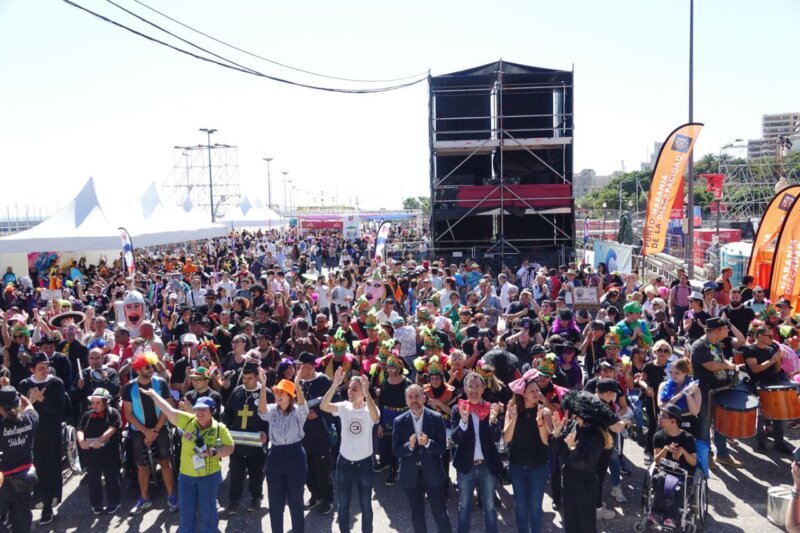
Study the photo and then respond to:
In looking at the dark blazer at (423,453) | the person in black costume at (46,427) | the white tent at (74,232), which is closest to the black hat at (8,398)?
the person in black costume at (46,427)

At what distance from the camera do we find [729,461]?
6.64 metres

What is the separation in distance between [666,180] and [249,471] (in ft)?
36.6

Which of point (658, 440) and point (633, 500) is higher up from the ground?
point (658, 440)

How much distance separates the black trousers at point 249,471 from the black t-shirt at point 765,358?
5420 mm

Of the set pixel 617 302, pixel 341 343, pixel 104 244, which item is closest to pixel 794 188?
pixel 617 302

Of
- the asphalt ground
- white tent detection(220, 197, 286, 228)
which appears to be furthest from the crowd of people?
white tent detection(220, 197, 286, 228)

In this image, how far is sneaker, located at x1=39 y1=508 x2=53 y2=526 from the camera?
229 inches

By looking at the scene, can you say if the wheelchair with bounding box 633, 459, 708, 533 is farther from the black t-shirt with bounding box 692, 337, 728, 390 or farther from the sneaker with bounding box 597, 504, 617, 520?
the black t-shirt with bounding box 692, 337, 728, 390

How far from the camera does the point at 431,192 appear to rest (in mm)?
20062

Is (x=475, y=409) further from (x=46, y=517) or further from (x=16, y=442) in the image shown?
(x=46, y=517)

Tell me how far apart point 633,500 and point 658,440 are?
3.49 ft

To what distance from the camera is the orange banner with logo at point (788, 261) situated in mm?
10758

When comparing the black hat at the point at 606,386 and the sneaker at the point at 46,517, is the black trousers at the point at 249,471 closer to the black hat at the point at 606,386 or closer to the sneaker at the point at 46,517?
the sneaker at the point at 46,517

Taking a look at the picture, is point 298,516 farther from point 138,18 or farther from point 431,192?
point 431,192
